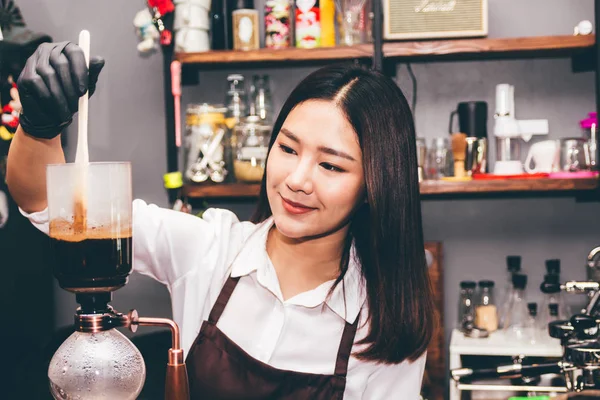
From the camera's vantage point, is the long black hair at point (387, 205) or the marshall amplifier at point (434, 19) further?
the marshall amplifier at point (434, 19)

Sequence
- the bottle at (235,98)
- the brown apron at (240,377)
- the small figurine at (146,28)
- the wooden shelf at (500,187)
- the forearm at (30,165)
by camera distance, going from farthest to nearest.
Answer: the small figurine at (146,28)
the bottle at (235,98)
the wooden shelf at (500,187)
the brown apron at (240,377)
the forearm at (30,165)

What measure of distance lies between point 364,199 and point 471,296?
3.95 feet

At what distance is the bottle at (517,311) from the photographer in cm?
248

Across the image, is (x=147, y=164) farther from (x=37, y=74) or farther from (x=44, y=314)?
(x=37, y=74)

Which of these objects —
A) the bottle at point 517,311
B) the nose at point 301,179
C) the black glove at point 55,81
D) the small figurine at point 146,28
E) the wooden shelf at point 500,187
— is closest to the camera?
the black glove at point 55,81

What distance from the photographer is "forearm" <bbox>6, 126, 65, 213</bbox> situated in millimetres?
1083

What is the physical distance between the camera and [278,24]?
8.24ft

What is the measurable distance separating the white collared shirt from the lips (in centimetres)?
23

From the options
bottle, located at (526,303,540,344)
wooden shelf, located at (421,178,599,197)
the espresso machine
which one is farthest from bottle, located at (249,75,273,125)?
the espresso machine

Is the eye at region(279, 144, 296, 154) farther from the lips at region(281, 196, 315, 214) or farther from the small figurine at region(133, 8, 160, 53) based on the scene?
the small figurine at region(133, 8, 160, 53)

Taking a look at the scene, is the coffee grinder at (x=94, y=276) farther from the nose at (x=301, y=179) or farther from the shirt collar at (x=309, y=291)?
the shirt collar at (x=309, y=291)

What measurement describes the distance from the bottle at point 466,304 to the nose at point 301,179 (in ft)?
4.46

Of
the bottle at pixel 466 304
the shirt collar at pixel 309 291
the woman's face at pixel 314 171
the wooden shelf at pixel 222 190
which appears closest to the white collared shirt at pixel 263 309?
the shirt collar at pixel 309 291

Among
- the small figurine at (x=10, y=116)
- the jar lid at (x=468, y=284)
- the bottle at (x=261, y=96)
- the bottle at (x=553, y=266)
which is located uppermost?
the bottle at (x=261, y=96)
